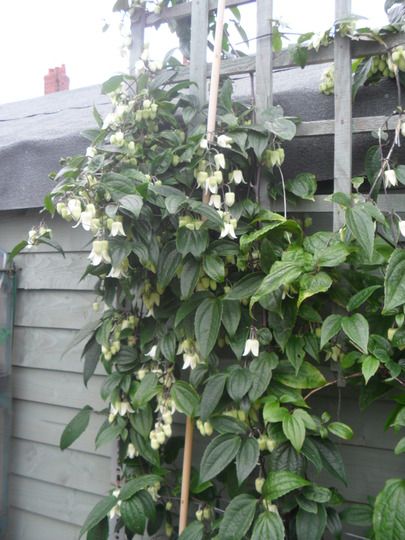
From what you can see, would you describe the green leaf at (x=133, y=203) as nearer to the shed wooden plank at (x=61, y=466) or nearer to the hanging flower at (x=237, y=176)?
the hanging flower at (x=237, y=176)

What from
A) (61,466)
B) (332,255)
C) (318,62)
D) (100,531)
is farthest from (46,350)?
(318,62)

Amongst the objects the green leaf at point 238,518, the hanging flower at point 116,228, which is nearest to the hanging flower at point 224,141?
the hanging flower at point 116,228

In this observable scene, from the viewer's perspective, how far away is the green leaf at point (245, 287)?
4.70 feet

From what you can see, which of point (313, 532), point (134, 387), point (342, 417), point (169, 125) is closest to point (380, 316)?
point (342, 417)

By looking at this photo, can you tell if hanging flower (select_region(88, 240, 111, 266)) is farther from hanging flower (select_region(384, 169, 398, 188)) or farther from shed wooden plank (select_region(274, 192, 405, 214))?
hanging flower (select_region(384, 169, 398, 188))

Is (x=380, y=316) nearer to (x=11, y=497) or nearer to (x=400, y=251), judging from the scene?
(x=400, y=251)

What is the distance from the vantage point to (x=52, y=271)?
7.52 feet

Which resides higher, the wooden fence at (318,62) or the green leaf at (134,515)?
the wooden fence at (318,62)

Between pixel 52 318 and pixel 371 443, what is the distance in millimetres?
1311

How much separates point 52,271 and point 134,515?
1.09 metres

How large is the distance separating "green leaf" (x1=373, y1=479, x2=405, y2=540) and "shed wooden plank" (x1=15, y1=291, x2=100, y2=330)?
4.07 feet

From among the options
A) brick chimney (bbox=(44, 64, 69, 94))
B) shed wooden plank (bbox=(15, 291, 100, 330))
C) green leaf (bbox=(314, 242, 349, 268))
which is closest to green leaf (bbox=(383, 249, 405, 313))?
green leaf (bbox=(314, 242, 349, 268))

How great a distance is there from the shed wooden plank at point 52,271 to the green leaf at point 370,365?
3.89 ft

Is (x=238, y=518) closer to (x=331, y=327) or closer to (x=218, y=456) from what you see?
(x=218, y=456)
